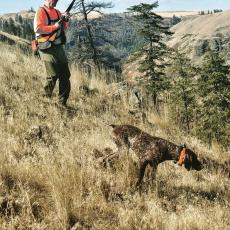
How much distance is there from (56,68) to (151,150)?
134 inches

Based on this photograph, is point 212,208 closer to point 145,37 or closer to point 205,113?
point 205,113

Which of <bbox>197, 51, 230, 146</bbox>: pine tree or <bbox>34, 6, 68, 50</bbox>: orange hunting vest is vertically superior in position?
<bbox>34, 6, 68, 50</bbox>: orange hunting vest

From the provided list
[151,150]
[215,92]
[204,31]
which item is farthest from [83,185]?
[204,31]

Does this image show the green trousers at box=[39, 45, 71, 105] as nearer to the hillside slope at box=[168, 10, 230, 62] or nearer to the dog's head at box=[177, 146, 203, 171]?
the dog's head at box=[177, 146, 203, 171]

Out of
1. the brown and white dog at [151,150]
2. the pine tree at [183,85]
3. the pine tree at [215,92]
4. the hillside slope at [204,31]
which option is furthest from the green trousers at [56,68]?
the hillside slope at [204,31]

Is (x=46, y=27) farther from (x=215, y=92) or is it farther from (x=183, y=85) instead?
(x=183, y=85)

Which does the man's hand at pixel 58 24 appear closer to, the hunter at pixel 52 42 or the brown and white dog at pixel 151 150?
the hunter at pixel 52 42

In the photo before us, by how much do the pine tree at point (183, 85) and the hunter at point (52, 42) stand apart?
7.78 metres

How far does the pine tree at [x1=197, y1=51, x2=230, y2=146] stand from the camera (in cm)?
1545

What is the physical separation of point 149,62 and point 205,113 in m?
3.95

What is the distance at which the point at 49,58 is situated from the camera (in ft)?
24.5

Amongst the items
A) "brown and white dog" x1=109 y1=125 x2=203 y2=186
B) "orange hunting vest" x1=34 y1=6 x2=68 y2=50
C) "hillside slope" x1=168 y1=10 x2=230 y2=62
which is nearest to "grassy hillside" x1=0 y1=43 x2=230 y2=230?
"brown and white dog" x1=109 y1=125 x2=203 y2=186

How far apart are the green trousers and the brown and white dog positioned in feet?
9.28

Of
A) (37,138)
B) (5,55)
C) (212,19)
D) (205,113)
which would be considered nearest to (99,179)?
(37,138)
